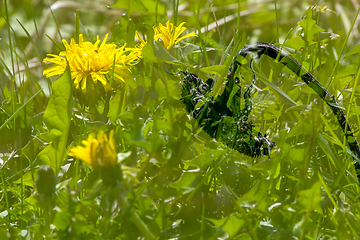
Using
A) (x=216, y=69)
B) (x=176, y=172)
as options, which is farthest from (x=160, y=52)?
(x=176, y=172)

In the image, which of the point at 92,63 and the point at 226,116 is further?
the point at 92,63

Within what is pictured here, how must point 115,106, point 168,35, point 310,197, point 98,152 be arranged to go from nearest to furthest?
point 98,152
point 310,197
point 115,106
point 168,35

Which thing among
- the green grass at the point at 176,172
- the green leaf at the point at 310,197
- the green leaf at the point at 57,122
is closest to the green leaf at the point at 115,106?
the green grass at the point at 176,172

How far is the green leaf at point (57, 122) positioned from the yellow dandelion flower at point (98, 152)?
0.35 metres

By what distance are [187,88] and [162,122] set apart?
0.80 ft

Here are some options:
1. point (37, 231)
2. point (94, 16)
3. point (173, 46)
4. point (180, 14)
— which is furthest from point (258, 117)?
point (94, 16)

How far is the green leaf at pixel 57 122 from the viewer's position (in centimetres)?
88

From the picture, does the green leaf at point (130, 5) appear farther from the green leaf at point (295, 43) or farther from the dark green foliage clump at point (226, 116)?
the green leaf at point (295, 43)

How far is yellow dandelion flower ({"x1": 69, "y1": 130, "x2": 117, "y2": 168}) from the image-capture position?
1.79ft

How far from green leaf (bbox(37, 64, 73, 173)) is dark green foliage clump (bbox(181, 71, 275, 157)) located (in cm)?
32

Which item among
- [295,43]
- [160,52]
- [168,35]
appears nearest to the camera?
[160,52]

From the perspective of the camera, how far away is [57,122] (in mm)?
925

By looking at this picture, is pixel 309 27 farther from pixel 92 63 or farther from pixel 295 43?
pixel 92 63

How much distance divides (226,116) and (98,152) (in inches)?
17.3
